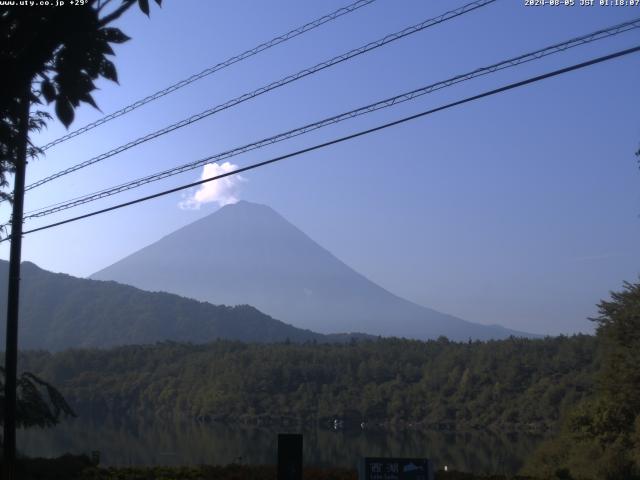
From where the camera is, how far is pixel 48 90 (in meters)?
5.79

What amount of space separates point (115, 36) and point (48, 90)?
24.7 inches

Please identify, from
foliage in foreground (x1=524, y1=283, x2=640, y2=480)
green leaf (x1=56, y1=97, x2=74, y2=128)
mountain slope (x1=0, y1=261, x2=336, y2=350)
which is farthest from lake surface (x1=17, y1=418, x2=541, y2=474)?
mountain slope (x1=0, y1=261, x2=336, y2=350)

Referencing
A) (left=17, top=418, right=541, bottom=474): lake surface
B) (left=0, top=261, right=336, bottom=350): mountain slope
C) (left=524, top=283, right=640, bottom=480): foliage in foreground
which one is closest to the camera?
(left=524, top=283, right=640, bottom=480): foliage in foreground

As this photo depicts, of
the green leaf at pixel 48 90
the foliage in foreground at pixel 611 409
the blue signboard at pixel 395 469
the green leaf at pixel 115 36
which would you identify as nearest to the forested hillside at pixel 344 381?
the foliage in foreground at pixel 611 409

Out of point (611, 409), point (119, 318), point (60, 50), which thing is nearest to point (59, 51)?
point (60, 50)

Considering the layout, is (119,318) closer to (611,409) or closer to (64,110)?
(611,409)

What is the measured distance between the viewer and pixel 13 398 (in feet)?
43.5

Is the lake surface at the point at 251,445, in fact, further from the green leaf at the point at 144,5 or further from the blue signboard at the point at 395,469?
the green leaf at the point at 144,5

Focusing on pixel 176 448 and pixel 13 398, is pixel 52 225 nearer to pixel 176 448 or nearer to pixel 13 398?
pixel 13 398

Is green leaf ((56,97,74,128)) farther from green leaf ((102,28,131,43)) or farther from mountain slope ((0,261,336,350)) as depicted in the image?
mountain slope ((0,261,336,350))

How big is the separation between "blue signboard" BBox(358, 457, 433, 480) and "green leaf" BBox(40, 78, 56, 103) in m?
4.96

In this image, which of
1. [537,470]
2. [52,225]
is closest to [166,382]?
[537,470]

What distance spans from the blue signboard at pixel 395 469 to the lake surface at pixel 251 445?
722 inches

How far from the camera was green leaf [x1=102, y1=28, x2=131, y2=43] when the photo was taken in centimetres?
590
